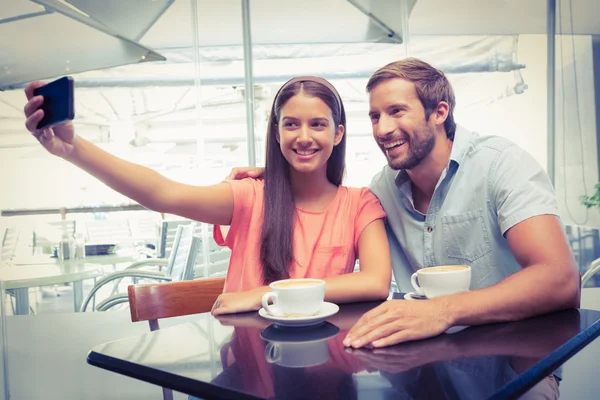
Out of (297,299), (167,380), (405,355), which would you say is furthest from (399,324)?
(167,380)

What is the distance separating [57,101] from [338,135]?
2.78ft

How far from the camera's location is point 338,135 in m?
1.51

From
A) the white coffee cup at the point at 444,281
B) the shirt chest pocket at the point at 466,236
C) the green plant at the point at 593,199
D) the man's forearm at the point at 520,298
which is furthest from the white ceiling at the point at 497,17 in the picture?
the white coffee cup at the point at 444,281

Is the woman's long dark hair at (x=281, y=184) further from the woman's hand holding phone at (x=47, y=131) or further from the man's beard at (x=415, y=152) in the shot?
the woman's hand holding phone at (x=47, y=131)

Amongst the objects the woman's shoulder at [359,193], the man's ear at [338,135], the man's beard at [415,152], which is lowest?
the woman's shoulder at [359,193]

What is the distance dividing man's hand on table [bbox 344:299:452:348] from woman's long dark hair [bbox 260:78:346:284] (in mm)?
591

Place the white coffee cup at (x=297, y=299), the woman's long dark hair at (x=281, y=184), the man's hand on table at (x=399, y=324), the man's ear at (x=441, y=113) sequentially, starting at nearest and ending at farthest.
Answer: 1. the man's hand on table at (x=399, y=324)
2. the white coffee cup at (x=297, y=299)
3. the woman's long dark hair at (x=281, y=184)
4. the man's ear at (x=441, y=113)

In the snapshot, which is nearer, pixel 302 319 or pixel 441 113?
pixel 302 319

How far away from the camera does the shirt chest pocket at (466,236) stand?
1.32 meters

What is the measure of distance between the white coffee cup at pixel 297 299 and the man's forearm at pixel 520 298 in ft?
0.67

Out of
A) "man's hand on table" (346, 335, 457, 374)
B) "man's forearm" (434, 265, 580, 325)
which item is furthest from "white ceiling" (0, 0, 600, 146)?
"man's hand on table" (346, 335, 457, 374)

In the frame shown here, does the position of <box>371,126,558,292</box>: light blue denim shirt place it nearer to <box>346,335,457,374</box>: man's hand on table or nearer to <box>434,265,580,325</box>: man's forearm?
<box>434,265,580,325</box>: man's forearm

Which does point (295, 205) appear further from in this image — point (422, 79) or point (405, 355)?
point (405, 355)

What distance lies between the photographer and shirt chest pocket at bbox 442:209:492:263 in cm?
132
